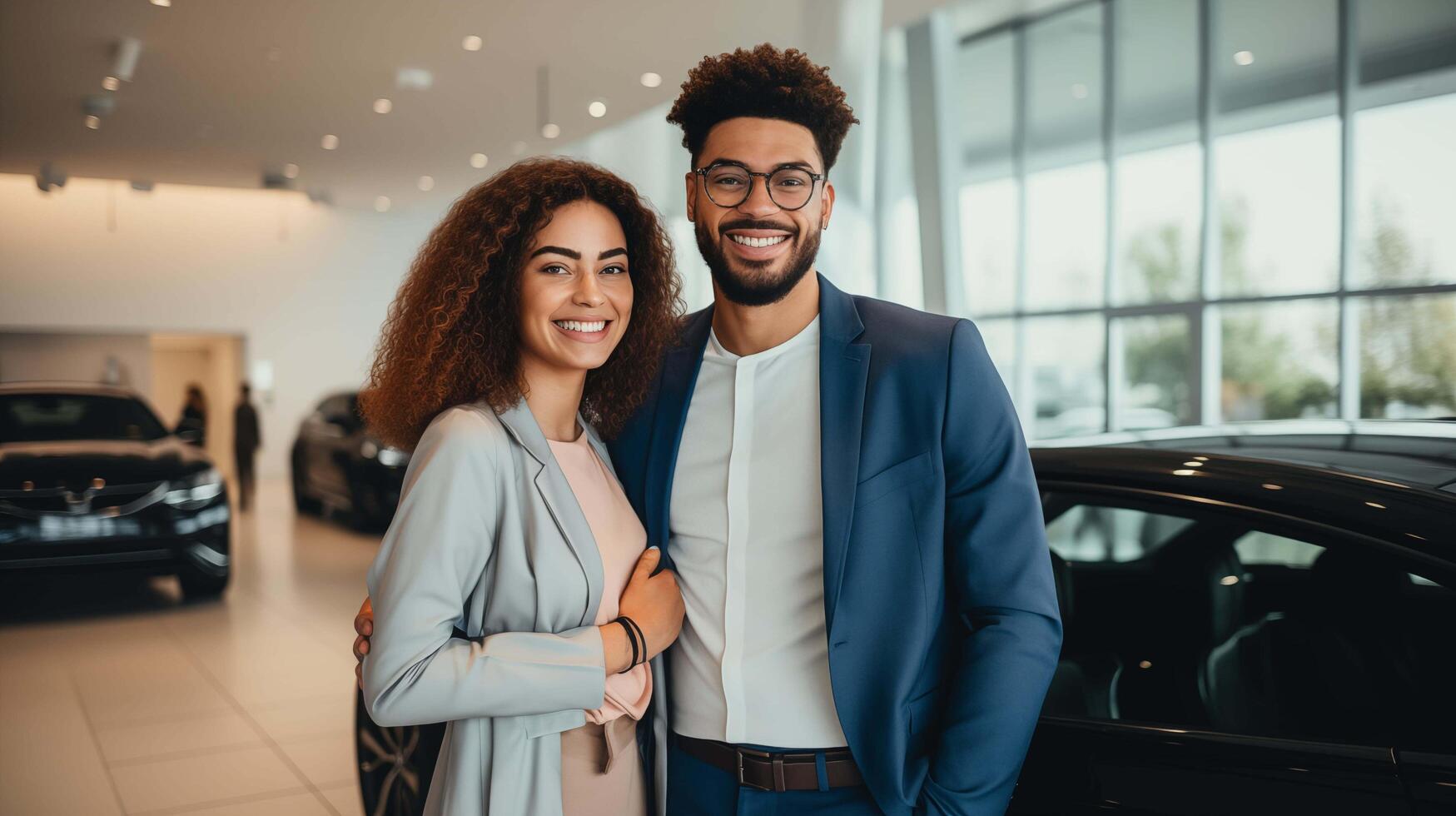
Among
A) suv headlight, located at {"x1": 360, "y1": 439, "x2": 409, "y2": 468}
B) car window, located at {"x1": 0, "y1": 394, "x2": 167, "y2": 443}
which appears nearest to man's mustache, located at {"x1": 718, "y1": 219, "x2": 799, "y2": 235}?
car window, located at {"x1": 0, "y1": 394, "x2": 167, "y2": 443}

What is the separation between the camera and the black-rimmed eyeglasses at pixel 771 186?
167 cm

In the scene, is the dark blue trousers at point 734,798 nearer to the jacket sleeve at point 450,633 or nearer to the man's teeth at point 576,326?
the jacket sleeve at point 450,633

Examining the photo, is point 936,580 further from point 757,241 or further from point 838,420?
point 757,241

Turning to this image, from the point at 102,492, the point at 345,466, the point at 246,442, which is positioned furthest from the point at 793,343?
the point at 246,442

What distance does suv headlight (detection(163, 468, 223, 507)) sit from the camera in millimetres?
6289

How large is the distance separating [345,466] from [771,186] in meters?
9.13

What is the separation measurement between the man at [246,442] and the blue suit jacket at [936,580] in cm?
1180

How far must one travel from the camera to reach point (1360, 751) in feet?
4.58

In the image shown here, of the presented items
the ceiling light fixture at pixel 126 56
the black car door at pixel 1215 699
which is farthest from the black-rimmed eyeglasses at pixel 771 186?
the ceiling light fixture at pixel 126 56

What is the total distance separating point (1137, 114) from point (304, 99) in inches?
305

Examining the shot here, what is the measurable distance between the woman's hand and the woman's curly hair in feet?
1.18

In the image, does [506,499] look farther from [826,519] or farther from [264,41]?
[264,41]

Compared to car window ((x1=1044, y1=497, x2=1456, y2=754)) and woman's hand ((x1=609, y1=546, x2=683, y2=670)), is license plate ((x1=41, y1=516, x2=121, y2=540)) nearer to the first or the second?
woman's hand ((x1=609, y1=546, x2=683, y2=670))

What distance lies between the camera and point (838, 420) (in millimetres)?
1600
